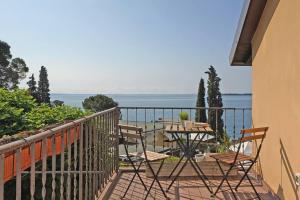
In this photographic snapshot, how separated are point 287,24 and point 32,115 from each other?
14.2 feet

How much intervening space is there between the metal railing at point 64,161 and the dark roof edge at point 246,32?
2.50 metres

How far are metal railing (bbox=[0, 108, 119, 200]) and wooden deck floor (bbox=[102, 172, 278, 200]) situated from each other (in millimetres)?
207

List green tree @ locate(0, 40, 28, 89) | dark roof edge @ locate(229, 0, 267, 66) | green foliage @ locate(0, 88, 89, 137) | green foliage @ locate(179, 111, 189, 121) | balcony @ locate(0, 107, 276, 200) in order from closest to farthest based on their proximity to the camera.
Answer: balcony @ locate(0, 107, 276, 200), dark roof edge @ locate(229, 0, 267, 66), green foliage @ locate(0, 88, 89, 137), green foliage @ locate(179, 111, 189, 121), green tree @ locate(0, 40, 28, 89)

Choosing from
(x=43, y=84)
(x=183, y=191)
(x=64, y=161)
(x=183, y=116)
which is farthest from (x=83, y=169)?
(x=43, y=84)

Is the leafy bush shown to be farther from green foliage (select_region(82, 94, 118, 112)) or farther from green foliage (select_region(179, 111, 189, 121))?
green foliage (select_region(82, 94, 118, 112))

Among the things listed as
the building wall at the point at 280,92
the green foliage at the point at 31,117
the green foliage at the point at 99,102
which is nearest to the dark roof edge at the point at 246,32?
the building wall at the point at 280,92

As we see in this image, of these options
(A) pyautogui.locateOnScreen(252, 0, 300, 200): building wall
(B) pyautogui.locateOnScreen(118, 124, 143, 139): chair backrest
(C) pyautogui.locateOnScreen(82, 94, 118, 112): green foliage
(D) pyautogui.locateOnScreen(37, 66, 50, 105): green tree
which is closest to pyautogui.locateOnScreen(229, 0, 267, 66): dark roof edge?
(A) pyautogui.locateOnScreen(252, 0, 300, 200): building wall

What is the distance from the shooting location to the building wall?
3.67 meters

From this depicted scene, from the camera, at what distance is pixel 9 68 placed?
100 feet

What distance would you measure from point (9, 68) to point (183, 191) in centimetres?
2898

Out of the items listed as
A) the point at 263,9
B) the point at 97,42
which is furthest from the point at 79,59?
the point at 263,9

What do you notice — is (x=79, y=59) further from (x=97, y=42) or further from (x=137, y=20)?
(x=137, y=20)

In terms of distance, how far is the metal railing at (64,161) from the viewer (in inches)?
69.7

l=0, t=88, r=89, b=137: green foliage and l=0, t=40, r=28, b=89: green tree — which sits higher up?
l=0, t=40, r=28, b=89: green tree
